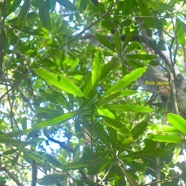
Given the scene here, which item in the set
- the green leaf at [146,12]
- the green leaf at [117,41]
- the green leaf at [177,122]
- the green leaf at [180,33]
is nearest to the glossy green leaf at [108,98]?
the green leaf at [177,122]

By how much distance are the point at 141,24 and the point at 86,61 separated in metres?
1.59

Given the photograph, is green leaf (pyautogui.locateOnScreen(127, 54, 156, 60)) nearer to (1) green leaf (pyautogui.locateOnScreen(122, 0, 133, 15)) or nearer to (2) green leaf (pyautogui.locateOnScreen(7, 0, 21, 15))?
(1) green leaf (pyautogui.locateOnScreen(122, 0, 133, 15))

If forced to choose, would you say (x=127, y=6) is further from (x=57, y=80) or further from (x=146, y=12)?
(x=57, y=80)

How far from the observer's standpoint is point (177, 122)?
1167mm

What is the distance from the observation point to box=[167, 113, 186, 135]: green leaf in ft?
3.78

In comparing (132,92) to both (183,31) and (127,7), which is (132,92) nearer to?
(127,7)

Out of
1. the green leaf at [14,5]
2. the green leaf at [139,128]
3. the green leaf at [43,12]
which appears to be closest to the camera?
the green leaf at [139,128]

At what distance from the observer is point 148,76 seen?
7.26ft

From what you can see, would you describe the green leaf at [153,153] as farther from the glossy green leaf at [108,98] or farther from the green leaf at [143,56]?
the green leaf at [143,56]

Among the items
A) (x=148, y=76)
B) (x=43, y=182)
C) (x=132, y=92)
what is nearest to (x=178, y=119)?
(x=132, y=92)

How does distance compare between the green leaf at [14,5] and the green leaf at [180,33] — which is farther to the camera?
the green leaf at [180,33]

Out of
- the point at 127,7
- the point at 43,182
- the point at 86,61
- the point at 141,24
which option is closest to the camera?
the point at 43,182

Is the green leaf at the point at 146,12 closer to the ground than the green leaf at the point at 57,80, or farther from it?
farther from it

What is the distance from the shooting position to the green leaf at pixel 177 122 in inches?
45.4
